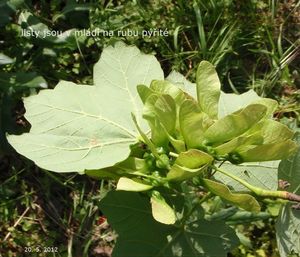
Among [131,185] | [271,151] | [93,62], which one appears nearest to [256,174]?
[271,151]

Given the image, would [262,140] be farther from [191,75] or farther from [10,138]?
[191,75]

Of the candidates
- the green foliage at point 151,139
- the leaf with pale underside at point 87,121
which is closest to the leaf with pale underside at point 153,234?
the green foliage at point 151,139

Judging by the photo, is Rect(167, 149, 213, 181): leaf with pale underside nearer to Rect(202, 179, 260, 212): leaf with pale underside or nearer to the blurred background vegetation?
Rect(202, 179, 260, 212): leaf with pale underside

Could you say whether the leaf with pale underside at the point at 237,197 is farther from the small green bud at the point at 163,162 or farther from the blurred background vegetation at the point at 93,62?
the blurred background vegetation at the point at 93,62

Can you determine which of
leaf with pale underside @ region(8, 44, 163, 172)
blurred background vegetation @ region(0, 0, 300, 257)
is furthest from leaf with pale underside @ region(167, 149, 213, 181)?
→ blurred background vegetation @ region(0, 0, 300, 257)

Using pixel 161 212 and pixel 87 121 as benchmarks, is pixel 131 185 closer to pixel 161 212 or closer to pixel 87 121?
pixel 161 212

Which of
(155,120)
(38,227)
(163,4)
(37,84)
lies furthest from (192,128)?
(163,4)
